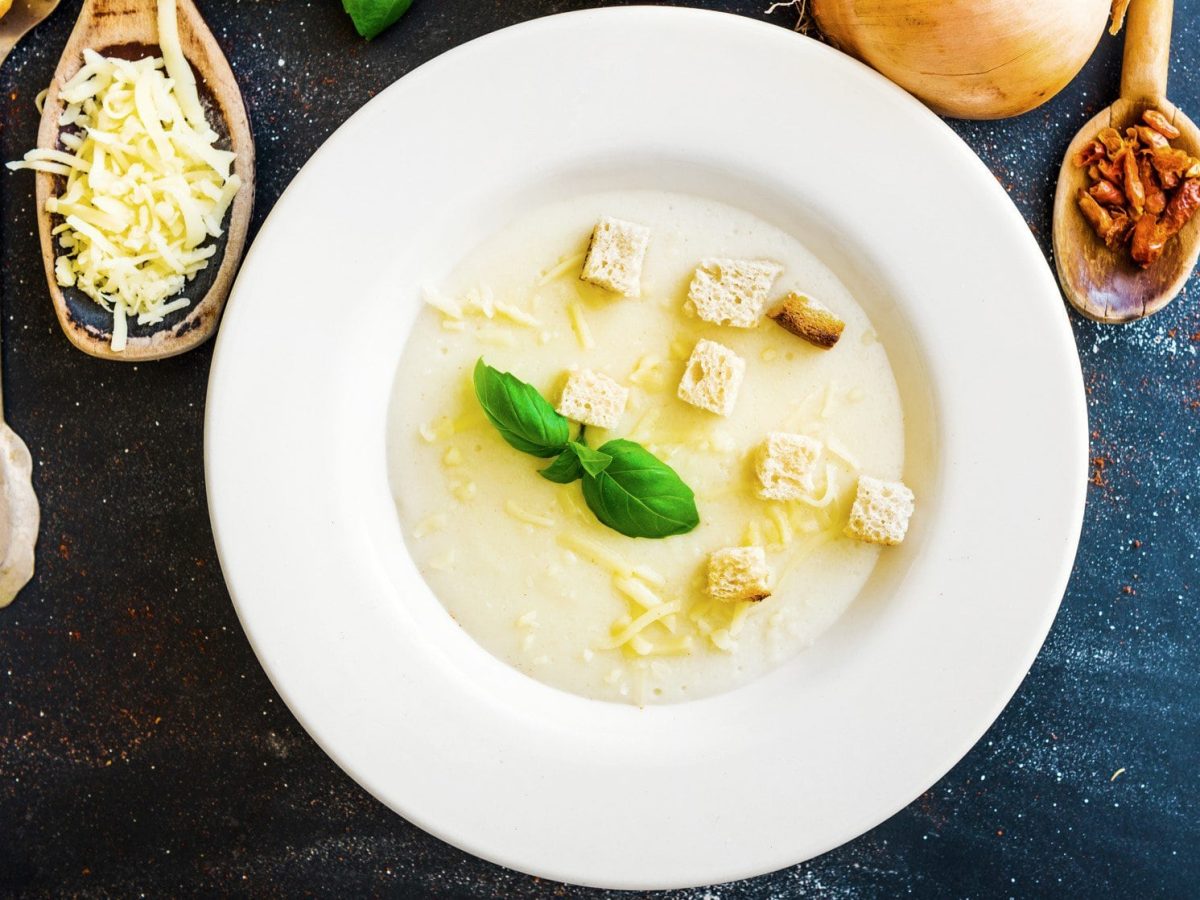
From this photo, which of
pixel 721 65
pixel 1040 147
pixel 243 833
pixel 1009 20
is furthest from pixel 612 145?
pixel 243 833

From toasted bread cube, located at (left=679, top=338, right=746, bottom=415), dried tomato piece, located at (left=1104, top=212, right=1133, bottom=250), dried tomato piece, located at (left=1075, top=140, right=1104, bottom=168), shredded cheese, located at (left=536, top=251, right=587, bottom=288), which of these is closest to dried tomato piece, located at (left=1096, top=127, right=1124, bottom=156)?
dried tomato piece, located at (left=1075, top=140, right=1104, bottom=168)

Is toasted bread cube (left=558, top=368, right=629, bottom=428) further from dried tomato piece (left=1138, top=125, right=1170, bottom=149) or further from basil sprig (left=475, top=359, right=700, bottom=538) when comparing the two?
dried tomato piece (left=1138, top=125, right=1170, bottom=149)

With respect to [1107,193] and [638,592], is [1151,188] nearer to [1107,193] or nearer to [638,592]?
[1107,193]

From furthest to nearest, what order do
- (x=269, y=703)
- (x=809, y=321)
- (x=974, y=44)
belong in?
(x=269, y=703)
(x=809, y=321)
(x=974, y=44)

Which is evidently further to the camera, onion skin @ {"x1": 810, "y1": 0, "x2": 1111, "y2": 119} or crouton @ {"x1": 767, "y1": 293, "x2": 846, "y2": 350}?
crouton @ {"x1": 767, "y1": 293, "x2": 846, "y2": 350}

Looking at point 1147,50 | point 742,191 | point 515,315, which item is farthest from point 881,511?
point 1147,50

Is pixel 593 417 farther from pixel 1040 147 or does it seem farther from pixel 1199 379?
pixel 1199 379

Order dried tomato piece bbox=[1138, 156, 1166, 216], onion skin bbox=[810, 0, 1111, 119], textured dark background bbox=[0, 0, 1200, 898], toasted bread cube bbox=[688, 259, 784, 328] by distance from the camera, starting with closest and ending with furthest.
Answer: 1. onion skin bbox=[810, 0, 1111, 119]
2. toasted bread cube bbox=[688, 259, 784, 328]
3. dried tomato piece bbox=[1138, 156, 1166, 216]
4. textured dark background bbox=[0, 0, 1200, 898]
